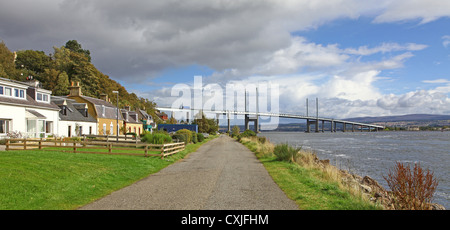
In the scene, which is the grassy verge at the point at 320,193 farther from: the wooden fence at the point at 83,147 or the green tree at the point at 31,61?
the green tree at the point at 31,61

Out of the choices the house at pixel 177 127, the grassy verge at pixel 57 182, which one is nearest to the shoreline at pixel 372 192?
the grassy verge at pixel 57 182

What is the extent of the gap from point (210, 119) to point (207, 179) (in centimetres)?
8480

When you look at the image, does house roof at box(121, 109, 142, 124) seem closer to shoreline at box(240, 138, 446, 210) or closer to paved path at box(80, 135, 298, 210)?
paved path at box(80, 135, 298, 210)

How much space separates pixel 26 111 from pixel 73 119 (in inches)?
385

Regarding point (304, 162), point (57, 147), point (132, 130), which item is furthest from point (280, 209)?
point (132, 130)

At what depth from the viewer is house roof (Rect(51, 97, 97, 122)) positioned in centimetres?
3808

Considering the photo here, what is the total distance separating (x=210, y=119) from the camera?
98312mm

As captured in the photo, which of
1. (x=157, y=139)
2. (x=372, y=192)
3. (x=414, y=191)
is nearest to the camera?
(x=414, y=191)

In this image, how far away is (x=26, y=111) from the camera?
29.2m

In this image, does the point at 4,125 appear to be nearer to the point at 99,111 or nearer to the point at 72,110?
the point at 72,110

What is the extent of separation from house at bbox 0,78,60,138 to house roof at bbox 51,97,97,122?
10.8 ft

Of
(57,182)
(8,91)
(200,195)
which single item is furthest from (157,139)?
(200,195)

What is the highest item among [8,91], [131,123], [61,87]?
[61,87]

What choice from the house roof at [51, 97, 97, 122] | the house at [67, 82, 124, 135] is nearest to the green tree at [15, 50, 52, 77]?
the house at [67, 82, 124, 135]
